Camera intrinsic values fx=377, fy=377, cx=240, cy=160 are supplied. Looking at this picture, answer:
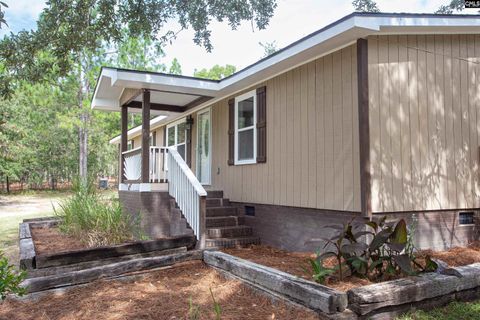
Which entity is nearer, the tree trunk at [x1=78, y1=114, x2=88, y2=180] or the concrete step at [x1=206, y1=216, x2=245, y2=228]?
the concrete step at [x1=206, y1=216, x2=245, y2=228]

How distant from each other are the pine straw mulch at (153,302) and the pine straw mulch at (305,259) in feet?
2.19

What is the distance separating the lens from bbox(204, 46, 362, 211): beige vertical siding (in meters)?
5.28

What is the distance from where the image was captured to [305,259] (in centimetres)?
532

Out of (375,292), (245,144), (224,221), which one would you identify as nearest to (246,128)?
(245,144)

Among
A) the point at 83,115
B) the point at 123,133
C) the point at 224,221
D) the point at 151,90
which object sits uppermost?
the point at 83,115

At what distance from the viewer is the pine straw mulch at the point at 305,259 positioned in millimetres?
3687

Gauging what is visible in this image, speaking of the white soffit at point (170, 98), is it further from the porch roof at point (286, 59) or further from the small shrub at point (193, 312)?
the small shrub at point (193, 312)

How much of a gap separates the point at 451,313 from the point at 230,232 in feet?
13.2

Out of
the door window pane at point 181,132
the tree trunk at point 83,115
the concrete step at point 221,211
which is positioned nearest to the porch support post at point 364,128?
the concrete step at point 221,211

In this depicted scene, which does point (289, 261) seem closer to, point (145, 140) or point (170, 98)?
point (145, 140)

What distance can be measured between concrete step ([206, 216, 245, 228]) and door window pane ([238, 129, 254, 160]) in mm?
1250

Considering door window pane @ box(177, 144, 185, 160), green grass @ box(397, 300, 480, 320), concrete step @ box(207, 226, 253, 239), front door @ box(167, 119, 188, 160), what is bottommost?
green grass @ box(397, 300, 480, 320)

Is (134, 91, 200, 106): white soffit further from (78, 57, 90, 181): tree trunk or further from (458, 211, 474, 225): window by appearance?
(78, 57, 90, 181): tree trunk

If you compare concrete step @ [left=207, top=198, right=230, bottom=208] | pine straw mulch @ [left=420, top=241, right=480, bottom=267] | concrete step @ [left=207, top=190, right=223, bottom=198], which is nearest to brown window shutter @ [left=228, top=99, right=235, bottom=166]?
concrete step @ [left=207, top=190, right=223, bottom=198]
